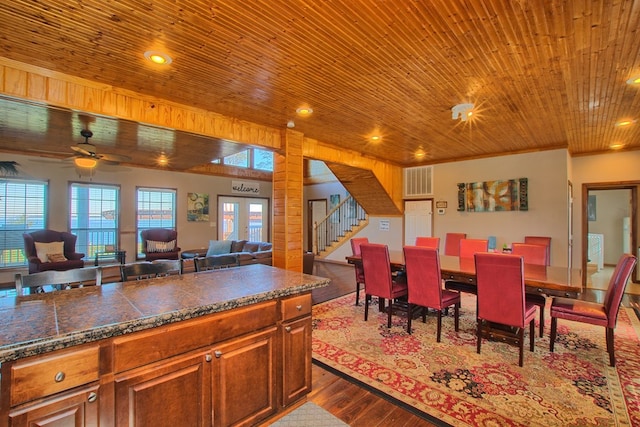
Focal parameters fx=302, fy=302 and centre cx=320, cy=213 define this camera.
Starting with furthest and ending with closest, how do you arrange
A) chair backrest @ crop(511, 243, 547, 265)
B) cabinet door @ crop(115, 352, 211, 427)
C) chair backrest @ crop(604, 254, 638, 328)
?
chair backrest @ crop(511, 243, 547, 265), chair backrest @ crop(604, 254, 638, 328), cabinet door @ crop(115, 352, 211, 427)

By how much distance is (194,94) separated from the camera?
10.9ft

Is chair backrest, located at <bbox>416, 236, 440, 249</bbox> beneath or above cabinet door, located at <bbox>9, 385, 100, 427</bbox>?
above

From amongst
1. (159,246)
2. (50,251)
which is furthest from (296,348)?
(159,246)

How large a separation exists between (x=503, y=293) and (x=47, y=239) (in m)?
8.09

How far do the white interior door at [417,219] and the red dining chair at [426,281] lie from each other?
150 inches

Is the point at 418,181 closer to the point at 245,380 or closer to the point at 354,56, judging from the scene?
the point at 354,56

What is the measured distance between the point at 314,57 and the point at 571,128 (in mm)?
4311

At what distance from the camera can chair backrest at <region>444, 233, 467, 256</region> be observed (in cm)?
630

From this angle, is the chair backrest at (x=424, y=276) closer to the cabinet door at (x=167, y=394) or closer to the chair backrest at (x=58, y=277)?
the cabinet door at (x=167, y=394)

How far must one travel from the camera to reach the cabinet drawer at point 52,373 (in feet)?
3.72

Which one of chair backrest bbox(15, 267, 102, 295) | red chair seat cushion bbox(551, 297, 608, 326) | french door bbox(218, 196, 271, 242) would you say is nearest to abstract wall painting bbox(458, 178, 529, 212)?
red chair seat cushion bbox(551, 297, 608, 326)

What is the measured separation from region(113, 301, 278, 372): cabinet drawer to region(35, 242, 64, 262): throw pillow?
6.36 meters

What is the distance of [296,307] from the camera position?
213cm

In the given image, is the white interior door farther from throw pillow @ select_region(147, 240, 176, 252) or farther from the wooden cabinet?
throw pillow @ select_region(147, 240, 176, 252)
